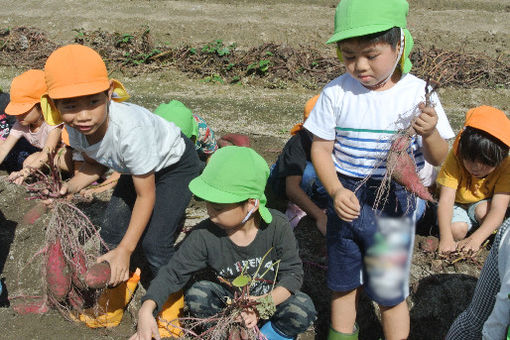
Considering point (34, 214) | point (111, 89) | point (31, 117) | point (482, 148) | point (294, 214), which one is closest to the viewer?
point (111, 89)

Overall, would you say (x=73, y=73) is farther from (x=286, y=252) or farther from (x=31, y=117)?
(x=31, y=117)

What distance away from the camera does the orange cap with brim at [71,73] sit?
75.9 inches

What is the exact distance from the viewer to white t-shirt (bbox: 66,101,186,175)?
2.15 metres

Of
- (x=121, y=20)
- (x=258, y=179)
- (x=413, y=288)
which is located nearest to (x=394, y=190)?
(x=258, y=179)

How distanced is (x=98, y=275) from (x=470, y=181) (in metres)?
1.94

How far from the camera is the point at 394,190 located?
6.49 ft

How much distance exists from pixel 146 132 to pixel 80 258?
62 cm

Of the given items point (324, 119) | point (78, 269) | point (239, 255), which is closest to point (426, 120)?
point (324, 119)

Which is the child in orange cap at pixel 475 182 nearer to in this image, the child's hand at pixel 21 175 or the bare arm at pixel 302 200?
the bare arm at pixel 302 200

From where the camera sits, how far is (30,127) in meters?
3.44

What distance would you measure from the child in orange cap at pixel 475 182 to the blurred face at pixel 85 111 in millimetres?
1711

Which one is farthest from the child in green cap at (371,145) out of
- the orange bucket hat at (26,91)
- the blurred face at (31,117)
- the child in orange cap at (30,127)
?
the blurred face at (31,117)

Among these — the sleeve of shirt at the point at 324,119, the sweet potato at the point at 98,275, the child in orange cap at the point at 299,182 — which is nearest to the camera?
the sleeve of shirt at the point at 324,119

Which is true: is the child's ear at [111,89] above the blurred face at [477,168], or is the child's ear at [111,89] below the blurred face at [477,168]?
above
